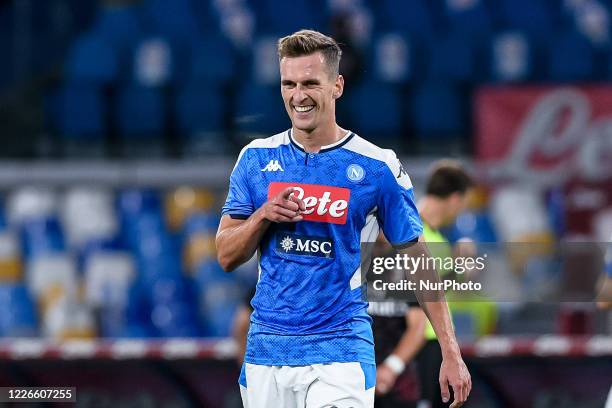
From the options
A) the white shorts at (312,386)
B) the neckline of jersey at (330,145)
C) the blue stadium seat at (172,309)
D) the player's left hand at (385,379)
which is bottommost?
the blue stadium seat at (172,309)

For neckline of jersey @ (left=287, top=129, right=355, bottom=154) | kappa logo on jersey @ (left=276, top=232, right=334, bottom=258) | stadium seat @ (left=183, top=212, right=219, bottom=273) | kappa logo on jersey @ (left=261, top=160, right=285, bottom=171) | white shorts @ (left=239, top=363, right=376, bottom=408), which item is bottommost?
stadium seat @ (left=183, top=212, right=219, bottom=273)

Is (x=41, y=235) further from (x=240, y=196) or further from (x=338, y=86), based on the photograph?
(x=338, y=86)

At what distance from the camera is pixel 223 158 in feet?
37.8

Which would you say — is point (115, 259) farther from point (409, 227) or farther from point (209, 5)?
point (409, 227)

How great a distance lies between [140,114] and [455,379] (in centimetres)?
787

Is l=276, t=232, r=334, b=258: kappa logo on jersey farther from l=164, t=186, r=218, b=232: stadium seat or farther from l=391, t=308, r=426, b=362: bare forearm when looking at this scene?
l=164, t=186, r=218, b=232: stadium seat

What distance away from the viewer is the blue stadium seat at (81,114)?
12.0 meters

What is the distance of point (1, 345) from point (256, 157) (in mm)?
4596

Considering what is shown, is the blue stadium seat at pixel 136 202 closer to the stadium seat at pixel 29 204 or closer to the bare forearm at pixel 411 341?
the stadium seat at pixel 29 204

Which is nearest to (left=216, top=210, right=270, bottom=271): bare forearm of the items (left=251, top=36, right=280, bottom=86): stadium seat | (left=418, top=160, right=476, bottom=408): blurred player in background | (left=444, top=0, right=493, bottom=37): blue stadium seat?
(left=418, top=160, right=476, bottom=408): blurred player in background

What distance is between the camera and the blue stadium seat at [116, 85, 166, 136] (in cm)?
1205

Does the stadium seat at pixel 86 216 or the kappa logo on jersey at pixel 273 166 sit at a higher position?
the kappa logo on jersey at pixel 273 166

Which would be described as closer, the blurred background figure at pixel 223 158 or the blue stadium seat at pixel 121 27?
the blurred background figure at pixel 223 158

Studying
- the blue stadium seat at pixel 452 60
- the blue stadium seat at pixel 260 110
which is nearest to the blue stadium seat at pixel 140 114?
the blue stadium seat at pixel 260 110
